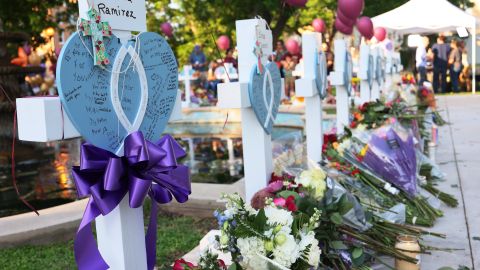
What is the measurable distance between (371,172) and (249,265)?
2410 mm

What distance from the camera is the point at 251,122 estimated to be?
3.54m

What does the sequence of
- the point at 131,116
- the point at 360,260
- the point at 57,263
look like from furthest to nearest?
the point at 57,263 → the point at 360,260 → the point at 131,116

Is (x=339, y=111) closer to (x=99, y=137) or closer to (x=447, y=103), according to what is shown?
(x=99, y=137)

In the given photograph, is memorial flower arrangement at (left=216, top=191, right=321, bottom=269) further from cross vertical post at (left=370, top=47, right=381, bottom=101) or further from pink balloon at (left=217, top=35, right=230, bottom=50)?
pink balloon at (left=217, top=35, right=230, bottom=50)

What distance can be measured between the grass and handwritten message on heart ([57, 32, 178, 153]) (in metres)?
1.42

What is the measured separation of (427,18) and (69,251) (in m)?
14.8

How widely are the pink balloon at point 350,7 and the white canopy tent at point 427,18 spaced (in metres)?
5.35

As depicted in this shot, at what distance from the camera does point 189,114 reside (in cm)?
1339

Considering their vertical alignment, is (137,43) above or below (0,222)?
above

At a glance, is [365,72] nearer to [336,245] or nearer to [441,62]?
[336,245]

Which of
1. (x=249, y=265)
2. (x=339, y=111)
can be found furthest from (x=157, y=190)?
(x=339, y=111)

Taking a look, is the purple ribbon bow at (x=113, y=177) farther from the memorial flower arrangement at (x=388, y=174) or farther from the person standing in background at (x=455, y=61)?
the person standing in background at (x=455, y=61)

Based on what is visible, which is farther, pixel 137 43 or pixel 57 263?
pixel 57 263

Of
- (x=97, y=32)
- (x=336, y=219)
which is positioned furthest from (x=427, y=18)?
(x=97, y=32)
